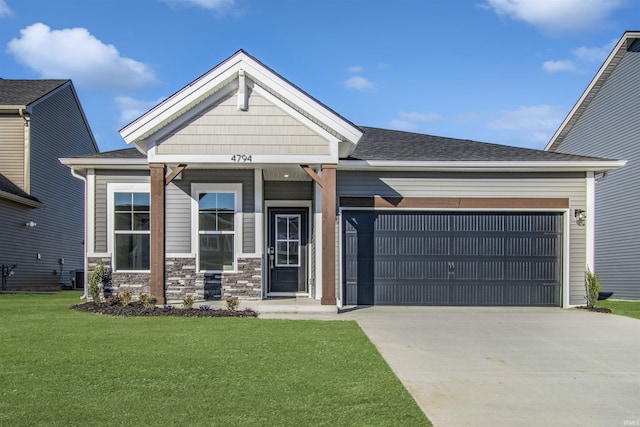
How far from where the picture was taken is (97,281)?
1123 centimetres

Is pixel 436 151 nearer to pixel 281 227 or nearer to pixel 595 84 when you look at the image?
pixel 281 227

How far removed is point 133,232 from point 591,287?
1012 centimetres

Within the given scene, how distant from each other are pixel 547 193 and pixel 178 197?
27.1 feet

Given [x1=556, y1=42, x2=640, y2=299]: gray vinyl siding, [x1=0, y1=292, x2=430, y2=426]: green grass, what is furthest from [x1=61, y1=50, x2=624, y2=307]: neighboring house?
[x1=556, y1=42, x2=640, y2=299]: gray vinyl siding

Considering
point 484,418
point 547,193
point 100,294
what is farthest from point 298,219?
point 484,418

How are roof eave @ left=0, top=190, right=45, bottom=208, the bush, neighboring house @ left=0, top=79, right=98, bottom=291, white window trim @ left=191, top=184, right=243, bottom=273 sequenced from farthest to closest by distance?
neighboring house @ left=0, top=79, right=98, bottom=291 → roof eave @ left=0, top=190, right=45, bottom=208 → white window trim @ left=191, top=184, right=243, bottom=273 → the bush

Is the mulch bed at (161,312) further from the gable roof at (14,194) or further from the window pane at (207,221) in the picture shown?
the gable roof at (14,194)

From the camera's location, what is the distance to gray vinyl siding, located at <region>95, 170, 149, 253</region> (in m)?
12.2

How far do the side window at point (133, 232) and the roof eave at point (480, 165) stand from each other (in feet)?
15.0

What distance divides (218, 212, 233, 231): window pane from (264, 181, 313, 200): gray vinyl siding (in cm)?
120

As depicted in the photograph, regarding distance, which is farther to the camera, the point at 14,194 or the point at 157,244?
the point at 14,194

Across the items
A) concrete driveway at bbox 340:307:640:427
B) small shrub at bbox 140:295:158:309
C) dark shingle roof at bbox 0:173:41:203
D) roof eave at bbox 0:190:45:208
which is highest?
dark shingle roof at bbox 0:173:41:203

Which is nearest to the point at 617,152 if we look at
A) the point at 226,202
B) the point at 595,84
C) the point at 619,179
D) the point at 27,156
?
the point at 619,179

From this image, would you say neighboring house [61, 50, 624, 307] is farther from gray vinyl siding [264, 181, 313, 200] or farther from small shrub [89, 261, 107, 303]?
gray vinyl siding [264, 181, 313, 200]
